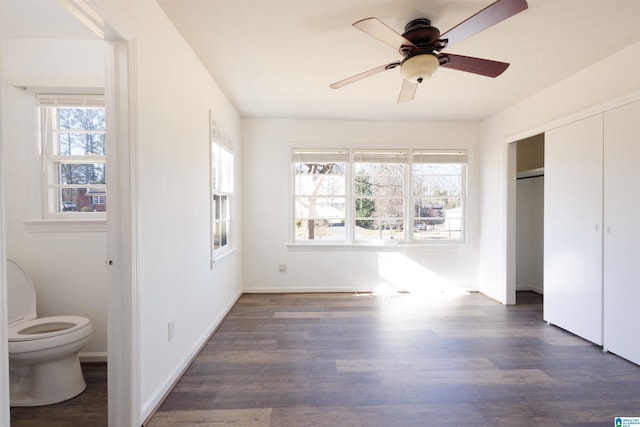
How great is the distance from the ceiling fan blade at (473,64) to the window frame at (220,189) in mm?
2136

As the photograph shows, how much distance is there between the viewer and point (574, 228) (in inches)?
117

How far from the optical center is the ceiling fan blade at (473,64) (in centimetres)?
207

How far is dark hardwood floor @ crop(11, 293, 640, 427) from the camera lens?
1.84 metres

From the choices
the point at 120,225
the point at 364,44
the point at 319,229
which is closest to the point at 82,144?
the point at 120,225

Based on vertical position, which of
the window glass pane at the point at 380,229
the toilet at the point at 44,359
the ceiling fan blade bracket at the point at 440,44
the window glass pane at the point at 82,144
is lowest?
the toilet at the point at 44,359

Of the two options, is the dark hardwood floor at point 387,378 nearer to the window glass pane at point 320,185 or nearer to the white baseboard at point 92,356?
the white baseboard at point 92,356

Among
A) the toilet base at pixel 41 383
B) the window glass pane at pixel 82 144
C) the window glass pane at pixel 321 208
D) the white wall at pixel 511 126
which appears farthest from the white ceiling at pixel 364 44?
the toilet base at pixel 41 383

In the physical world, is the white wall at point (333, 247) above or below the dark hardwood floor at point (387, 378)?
above

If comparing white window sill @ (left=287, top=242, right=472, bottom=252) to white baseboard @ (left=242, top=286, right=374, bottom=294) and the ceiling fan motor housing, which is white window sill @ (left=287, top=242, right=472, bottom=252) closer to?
white baseboard @ (left=242, top=286, right=374, bottom=294)

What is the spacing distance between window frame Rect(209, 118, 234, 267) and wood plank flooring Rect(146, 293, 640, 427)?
90 centimetres

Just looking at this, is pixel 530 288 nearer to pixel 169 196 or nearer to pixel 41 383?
pixel 169 196

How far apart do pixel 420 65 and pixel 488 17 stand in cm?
45

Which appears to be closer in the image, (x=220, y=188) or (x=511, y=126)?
(x=220, y=188)

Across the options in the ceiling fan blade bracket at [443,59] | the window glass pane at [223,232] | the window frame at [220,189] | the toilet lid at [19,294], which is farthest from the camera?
the window glass pane at [223,232]
